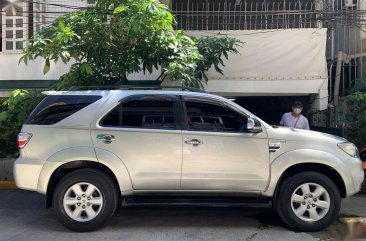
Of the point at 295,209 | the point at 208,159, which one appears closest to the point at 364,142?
the point at 295,209

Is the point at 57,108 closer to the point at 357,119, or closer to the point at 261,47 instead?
the point at 357,119

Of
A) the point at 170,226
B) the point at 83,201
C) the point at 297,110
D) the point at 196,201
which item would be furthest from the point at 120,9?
the point at 297,110

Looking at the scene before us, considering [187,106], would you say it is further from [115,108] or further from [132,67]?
[132,67]

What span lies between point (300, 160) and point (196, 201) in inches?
59.0

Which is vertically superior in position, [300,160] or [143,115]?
[143,115]

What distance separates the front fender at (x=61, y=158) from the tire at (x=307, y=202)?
2.61 meters

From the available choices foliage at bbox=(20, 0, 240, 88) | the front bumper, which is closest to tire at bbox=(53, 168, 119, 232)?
foliage at bbox=(20, 0, 240, 88)

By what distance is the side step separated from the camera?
243 inches

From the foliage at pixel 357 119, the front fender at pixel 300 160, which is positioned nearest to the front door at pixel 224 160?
the front fender at pixel 300 160

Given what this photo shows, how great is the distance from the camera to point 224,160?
6.18 metres

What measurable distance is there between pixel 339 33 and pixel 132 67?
7.96 meters

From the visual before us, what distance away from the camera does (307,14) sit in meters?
11.8

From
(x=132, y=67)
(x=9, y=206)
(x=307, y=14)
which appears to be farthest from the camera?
(x=307, y=14)

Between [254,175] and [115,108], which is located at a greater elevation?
[115,108]
